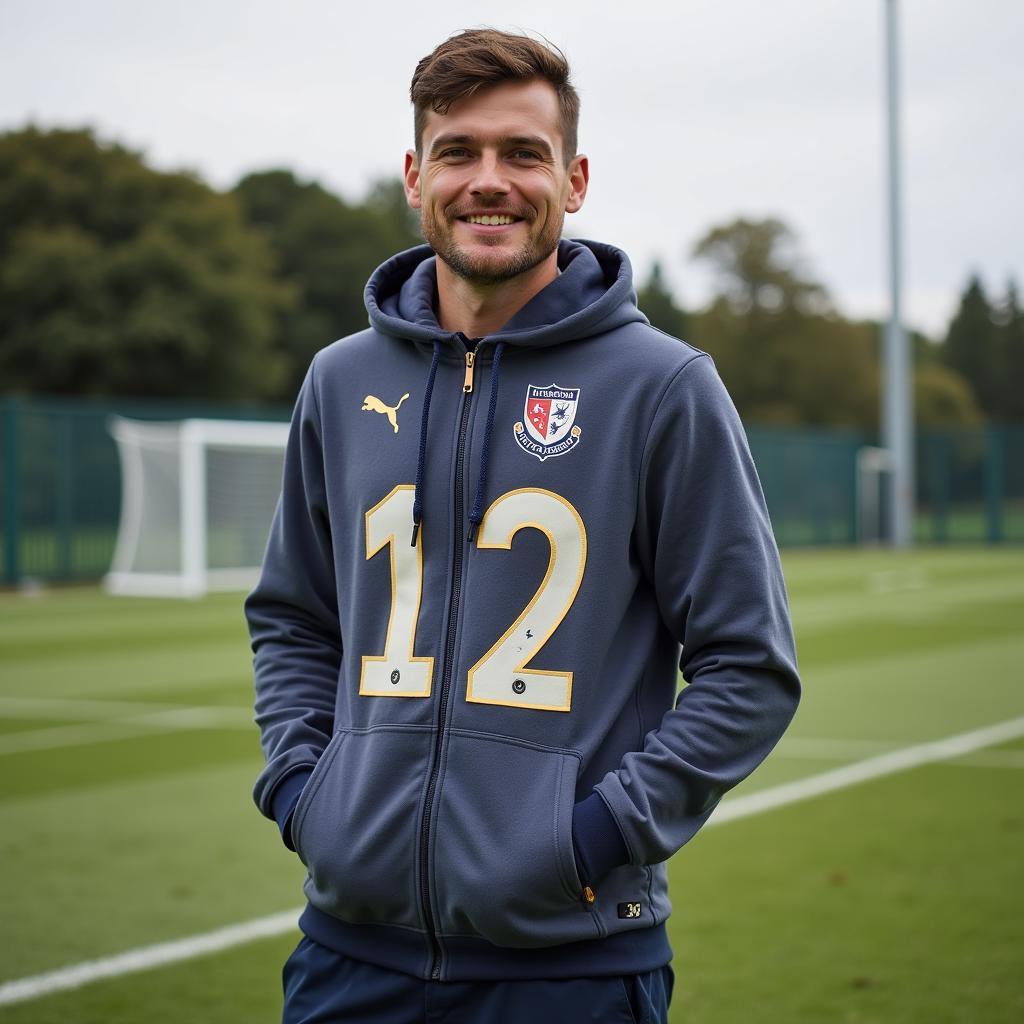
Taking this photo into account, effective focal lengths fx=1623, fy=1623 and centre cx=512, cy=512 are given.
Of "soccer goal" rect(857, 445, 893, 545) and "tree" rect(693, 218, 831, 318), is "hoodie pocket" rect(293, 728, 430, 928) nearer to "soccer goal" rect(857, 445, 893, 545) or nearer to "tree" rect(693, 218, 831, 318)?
"soccer goal" rect(857, 445, 893, 545)

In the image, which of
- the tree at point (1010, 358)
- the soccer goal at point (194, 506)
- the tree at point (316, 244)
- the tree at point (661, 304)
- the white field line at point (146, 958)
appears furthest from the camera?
the tree at point (1010, 358)

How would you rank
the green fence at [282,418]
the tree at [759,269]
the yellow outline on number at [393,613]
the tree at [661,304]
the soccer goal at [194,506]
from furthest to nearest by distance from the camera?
the tree at [661,304] < the tree at [759,269] < the green fence at [282,418] < the soccer goal at [194,506] < the yellow outline on number at [393,613]

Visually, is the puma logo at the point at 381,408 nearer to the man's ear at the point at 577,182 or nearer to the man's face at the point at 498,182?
the man's face at the point at 498,182

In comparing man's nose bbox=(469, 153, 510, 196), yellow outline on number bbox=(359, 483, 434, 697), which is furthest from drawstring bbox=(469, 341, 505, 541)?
man's nose bbox=(469, 153, 510, 196)

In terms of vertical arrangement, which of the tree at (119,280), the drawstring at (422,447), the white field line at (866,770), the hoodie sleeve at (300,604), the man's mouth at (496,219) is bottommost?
the white field line at (866,770)

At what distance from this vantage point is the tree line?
156 feet

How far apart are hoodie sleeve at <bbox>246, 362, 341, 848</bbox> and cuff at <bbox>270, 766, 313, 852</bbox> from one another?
12 centimetres

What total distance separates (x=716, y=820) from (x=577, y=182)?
4.97m

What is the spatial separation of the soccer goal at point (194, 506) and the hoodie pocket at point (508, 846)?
1965 centimetres

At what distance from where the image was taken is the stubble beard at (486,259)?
2.71m

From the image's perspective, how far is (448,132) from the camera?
2.73 m

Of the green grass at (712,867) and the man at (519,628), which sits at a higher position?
the man at (519,628)

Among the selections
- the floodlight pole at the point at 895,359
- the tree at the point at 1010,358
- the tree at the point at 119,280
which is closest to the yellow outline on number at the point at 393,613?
the floodlight pole at the point at 895,359

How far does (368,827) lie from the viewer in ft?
8.38
